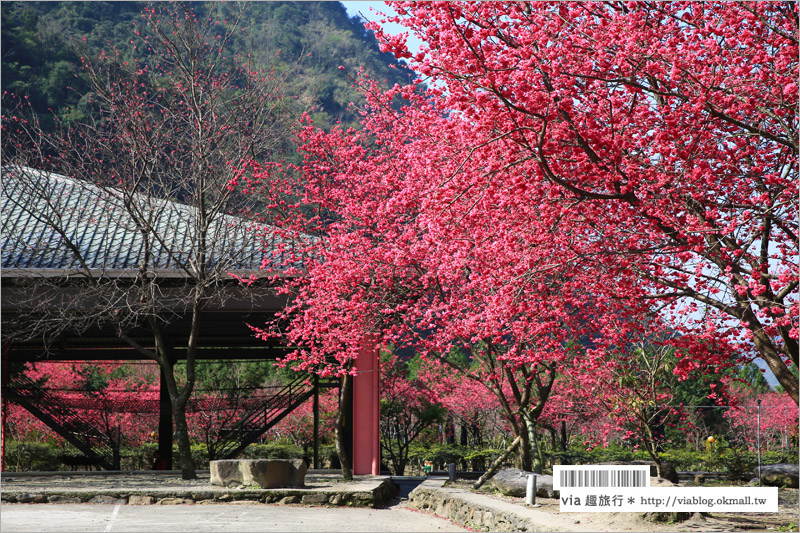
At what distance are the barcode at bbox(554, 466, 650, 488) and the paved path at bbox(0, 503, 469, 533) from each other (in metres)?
3.01

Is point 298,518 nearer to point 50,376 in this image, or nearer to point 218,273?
point 218,273

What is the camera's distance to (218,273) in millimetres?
12219

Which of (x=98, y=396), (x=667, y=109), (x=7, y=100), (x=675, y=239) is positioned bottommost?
(x=98, y=396)

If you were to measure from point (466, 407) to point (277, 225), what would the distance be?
1249 cm

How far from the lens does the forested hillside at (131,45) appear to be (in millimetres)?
26516

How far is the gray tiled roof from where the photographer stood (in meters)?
12.8

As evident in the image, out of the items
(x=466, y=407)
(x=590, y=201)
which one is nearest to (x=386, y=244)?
(x=590, y=201)

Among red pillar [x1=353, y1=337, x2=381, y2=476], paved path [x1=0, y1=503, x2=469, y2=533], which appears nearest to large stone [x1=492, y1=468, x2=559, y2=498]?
paved path [x1=0, y1=503, x2=469, y2=533]

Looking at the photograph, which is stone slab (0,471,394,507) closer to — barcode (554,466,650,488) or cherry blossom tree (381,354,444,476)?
barcode (554,466,650,488)
